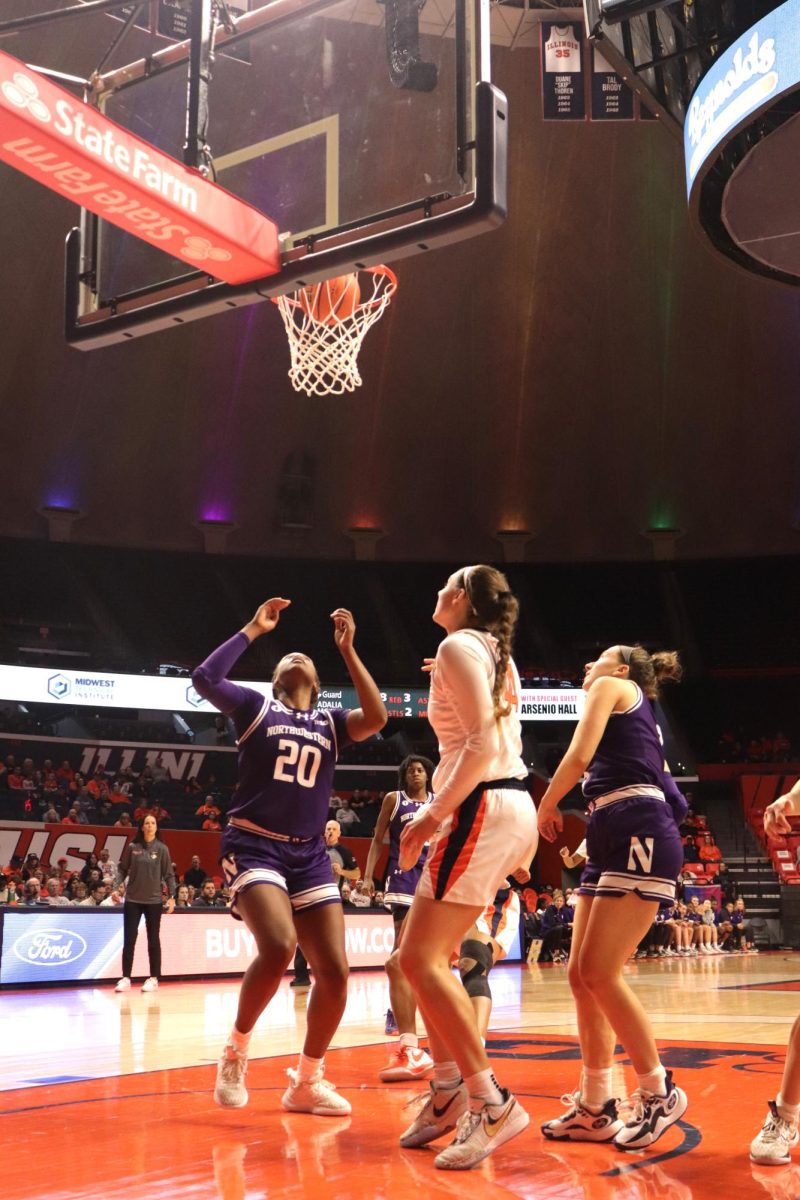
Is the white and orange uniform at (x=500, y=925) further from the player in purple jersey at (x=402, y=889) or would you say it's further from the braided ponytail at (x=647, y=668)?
the braided ponytail at (x=647, y=668)

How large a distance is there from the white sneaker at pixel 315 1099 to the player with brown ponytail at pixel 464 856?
0.67 metres

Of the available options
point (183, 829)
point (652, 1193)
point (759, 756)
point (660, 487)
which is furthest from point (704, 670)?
point (652, 1193)

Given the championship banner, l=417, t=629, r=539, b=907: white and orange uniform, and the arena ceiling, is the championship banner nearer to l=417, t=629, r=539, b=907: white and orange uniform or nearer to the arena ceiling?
l=417, t=629, r=539, b=907: white and orange uniform

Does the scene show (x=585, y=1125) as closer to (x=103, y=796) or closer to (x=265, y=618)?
(x=265, y=618)

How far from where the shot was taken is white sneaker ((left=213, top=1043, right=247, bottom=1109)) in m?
5.15

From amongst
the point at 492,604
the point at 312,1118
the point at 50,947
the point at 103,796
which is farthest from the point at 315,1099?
the point at 103,796

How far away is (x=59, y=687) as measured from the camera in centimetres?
2900

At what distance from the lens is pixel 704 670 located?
33.4m

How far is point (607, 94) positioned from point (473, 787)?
556 inches

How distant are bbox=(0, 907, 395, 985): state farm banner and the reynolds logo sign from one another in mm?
10794

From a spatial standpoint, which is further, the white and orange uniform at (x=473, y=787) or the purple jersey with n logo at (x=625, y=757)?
the purple jersey with n logo at (x=625, y=757)

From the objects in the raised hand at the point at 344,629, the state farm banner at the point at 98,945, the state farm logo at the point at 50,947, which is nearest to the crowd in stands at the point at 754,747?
the state farm banner at the point at 98,945

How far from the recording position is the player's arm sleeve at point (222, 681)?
5312mm

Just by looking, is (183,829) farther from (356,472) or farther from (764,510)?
(764,510)
